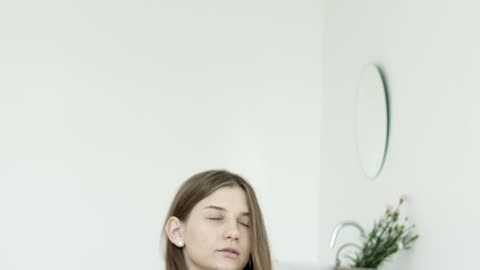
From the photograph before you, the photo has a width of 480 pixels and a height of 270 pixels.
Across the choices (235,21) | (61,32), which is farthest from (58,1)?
(235,21)

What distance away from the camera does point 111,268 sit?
10.7ft

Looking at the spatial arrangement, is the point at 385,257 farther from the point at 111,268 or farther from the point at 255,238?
the point at 111,268

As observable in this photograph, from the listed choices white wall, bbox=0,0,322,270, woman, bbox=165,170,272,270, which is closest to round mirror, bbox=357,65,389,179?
white wall, bbox=0,0,322,270

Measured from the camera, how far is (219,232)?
5.52 feet

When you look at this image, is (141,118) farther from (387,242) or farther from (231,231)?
(231,231)

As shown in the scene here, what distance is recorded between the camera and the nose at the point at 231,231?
1667 millimetres

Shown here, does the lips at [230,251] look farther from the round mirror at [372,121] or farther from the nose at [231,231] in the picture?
the round mirror at [372,121]

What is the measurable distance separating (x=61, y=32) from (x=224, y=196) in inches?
73.1

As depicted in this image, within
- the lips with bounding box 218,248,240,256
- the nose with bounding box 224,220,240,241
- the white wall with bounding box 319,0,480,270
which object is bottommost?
the lips with bounding box 218,248,240,256

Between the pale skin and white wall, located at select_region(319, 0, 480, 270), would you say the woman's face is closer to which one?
the pale skin

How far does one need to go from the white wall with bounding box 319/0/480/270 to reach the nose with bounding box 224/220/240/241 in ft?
2.07

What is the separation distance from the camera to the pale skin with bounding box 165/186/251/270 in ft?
5.46

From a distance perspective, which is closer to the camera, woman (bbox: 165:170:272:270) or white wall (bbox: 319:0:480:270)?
woman (bbox: 165:170:272:270)

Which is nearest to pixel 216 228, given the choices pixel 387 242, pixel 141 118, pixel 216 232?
pixel 216 232
